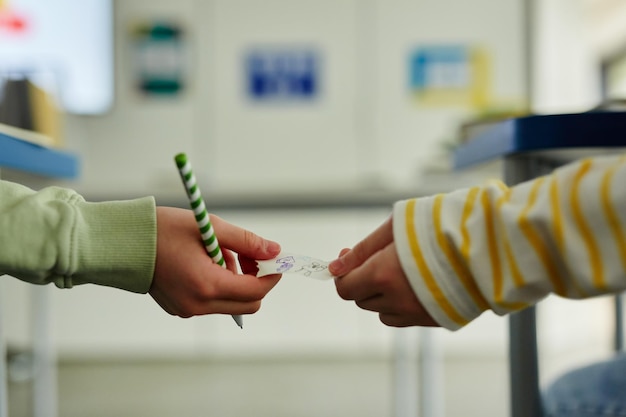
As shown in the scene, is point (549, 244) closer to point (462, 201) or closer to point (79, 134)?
point (462, 201)

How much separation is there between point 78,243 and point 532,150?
16.2 inches

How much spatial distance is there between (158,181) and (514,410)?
86.8 inches

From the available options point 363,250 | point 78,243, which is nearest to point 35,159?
point 78,243

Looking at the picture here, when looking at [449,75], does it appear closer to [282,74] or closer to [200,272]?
[282,74]

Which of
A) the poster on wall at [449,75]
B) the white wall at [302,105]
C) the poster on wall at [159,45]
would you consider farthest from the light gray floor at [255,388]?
the poster on wall at [159,45]

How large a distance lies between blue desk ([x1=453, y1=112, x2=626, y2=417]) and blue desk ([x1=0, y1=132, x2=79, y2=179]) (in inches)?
21.2

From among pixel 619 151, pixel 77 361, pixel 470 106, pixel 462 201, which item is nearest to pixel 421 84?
pixel 470 106

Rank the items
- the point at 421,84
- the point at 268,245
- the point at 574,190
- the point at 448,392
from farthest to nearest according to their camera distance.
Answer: the point at 421,84 → the point at 448,392 → the point at 268,245 → the point at 574,190

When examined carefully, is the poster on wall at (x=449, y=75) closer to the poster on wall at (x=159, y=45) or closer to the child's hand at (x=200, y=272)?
the poster on wall at (x=159, y=45)

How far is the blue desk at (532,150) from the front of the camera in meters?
0.62

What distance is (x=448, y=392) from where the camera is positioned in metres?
2.06

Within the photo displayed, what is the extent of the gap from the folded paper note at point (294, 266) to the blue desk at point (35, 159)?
1.23ft

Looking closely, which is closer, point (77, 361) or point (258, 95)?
point (77, 361)

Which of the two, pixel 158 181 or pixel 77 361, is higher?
pixel 158 181
